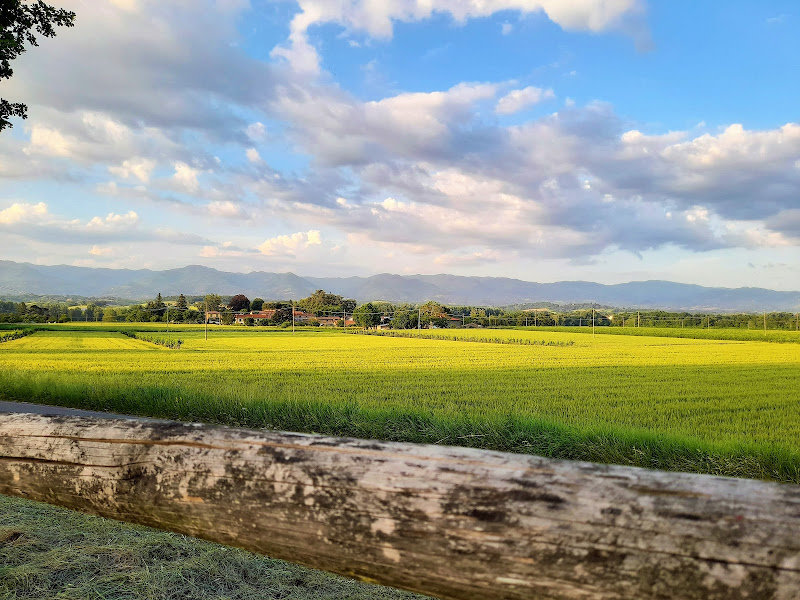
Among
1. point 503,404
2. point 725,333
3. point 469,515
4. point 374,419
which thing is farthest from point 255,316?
point 469,515

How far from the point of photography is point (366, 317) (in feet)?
256

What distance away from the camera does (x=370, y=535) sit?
131 cm

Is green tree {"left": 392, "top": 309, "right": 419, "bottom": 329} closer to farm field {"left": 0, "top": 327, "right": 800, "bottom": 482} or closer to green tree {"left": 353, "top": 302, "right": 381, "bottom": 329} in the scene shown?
green tree {"left": 353, "top": 302, "right": 381, "bottom": 329}

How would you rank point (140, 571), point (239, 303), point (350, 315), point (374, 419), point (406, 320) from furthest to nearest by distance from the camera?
point (350, 315) < point (406, 320) < point (239, 303) < point (374, 419) < point (140, 571)

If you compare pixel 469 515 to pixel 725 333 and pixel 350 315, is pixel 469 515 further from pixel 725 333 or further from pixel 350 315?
pixel 350 315

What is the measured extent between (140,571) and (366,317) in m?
74.5

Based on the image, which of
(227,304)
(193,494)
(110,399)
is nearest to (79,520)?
(193,494)

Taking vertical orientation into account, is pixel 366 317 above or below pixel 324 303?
below

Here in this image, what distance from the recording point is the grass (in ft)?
10.8

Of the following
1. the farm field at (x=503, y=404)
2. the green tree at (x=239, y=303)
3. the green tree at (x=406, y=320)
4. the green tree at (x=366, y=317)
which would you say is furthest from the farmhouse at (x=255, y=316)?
the farm field at (x=503, y=404)

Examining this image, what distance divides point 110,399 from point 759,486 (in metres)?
11.4

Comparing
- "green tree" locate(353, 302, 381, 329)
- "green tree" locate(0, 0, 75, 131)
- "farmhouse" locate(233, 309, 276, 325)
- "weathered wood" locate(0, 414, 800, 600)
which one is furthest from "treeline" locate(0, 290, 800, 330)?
"weathered wood" locate(0, 414, 800, 600)

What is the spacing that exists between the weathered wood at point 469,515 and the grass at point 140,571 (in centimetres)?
204

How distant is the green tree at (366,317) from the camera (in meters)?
76.4
